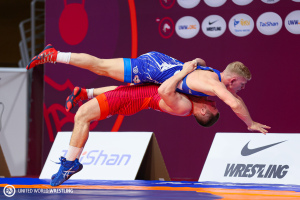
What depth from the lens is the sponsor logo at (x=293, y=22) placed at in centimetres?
590

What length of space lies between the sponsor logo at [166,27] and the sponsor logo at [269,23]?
1.15 meters

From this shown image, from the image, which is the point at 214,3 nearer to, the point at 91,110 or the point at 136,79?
the point at 136,79

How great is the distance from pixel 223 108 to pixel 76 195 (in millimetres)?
3086

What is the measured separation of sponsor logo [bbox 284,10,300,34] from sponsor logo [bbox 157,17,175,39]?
149cm

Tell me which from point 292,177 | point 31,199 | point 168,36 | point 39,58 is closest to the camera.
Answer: point 31,199

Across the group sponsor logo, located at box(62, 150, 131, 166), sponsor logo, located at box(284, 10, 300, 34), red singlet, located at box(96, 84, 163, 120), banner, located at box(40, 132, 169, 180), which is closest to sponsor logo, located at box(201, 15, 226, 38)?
sponsor logo, located at box(284, 10, 300, 34)

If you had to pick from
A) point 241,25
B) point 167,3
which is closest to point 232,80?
point 241,25

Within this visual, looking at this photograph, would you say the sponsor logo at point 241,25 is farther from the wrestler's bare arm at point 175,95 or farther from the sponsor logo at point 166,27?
the wrestler's bare arm at point 175,95

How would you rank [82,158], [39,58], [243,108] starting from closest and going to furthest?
[243,108], [39,58], [82,158]

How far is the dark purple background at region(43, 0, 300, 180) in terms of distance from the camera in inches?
236

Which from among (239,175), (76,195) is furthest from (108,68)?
(239,175)

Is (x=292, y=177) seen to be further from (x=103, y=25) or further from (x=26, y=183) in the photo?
(x=103, y=25)

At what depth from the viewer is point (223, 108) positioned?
6.20 m

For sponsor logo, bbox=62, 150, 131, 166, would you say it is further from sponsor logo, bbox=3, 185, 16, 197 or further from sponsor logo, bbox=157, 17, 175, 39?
sponsor logo, bbox=157, 17, 175, 39
